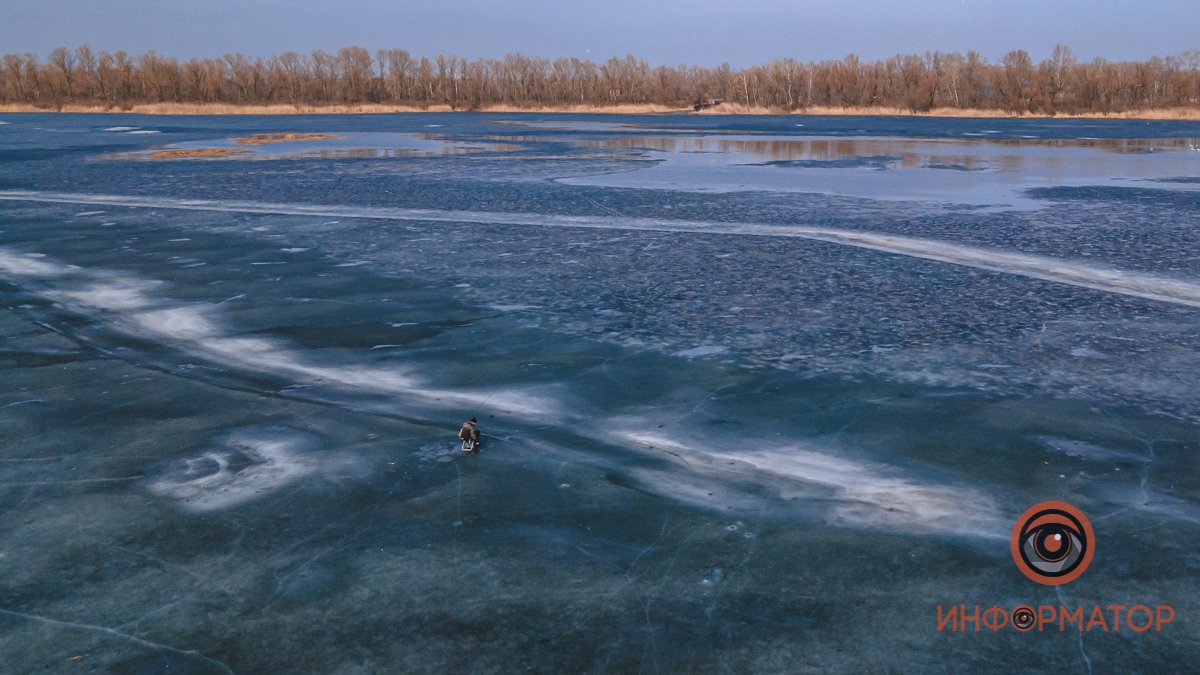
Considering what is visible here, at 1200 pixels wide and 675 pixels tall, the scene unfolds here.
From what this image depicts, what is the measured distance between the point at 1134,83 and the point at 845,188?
59.7m

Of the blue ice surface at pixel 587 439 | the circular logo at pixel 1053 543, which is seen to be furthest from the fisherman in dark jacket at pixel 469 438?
the circular logo at pixel 1053 543

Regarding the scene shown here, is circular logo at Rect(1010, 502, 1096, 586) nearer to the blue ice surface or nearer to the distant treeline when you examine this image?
the blue ice surface

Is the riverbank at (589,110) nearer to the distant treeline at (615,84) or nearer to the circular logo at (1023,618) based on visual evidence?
the distant treeline at (615,84)

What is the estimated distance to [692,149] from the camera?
32.1 metres

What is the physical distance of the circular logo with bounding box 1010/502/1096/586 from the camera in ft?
14.2

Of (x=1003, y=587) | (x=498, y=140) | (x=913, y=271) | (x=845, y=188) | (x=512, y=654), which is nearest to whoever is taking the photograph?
(x=512, y=654)

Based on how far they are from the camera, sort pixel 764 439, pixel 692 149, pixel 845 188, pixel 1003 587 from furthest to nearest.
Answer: pixel 692 149, pixel 845 188, pixel 764 439, pixel 1003 587

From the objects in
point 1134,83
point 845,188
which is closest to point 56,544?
point 845,188

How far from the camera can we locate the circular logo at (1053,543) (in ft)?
14.2

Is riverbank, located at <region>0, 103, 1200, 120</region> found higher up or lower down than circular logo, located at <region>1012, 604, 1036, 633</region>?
higher up

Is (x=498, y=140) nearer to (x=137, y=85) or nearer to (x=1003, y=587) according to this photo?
(x=1003, y=587)

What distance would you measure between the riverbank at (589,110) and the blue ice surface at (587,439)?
169 feet

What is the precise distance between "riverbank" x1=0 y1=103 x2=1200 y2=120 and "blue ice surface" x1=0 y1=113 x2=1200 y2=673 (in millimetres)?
51603

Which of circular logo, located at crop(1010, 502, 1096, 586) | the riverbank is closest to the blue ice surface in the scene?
circular logo, located at crop(1010, 502, 1096, 586)
